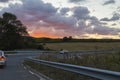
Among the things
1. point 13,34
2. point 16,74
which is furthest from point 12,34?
point 16,74

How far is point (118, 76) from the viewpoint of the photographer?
31.5 ft

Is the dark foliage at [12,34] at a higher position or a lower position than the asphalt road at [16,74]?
higher

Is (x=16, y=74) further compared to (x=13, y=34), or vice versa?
(x=13, y=34)

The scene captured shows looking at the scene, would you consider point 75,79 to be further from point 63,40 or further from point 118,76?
point 63,40

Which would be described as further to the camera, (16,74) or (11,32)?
(11,32)

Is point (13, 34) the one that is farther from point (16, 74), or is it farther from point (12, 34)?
point (16, 74)

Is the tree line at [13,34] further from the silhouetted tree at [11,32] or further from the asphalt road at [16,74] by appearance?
the asphalt road at [16,74]

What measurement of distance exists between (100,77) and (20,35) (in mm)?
95146

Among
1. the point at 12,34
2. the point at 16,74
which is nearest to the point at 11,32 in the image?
the point at 12,34

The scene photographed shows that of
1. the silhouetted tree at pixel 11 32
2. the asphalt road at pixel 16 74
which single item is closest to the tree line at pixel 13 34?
the silhouetted tree at pixel 11 32

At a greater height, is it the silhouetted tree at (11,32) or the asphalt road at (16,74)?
the silhouetted tree at (11,32)

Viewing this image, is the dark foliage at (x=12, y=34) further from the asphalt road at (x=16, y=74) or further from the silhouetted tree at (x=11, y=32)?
the asphalt road at (x=16, y=74)

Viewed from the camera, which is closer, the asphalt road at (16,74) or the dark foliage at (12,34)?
the asphalt road at (16,74)

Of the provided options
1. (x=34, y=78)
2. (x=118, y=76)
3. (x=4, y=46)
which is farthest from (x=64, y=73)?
(x=4, y=46)
